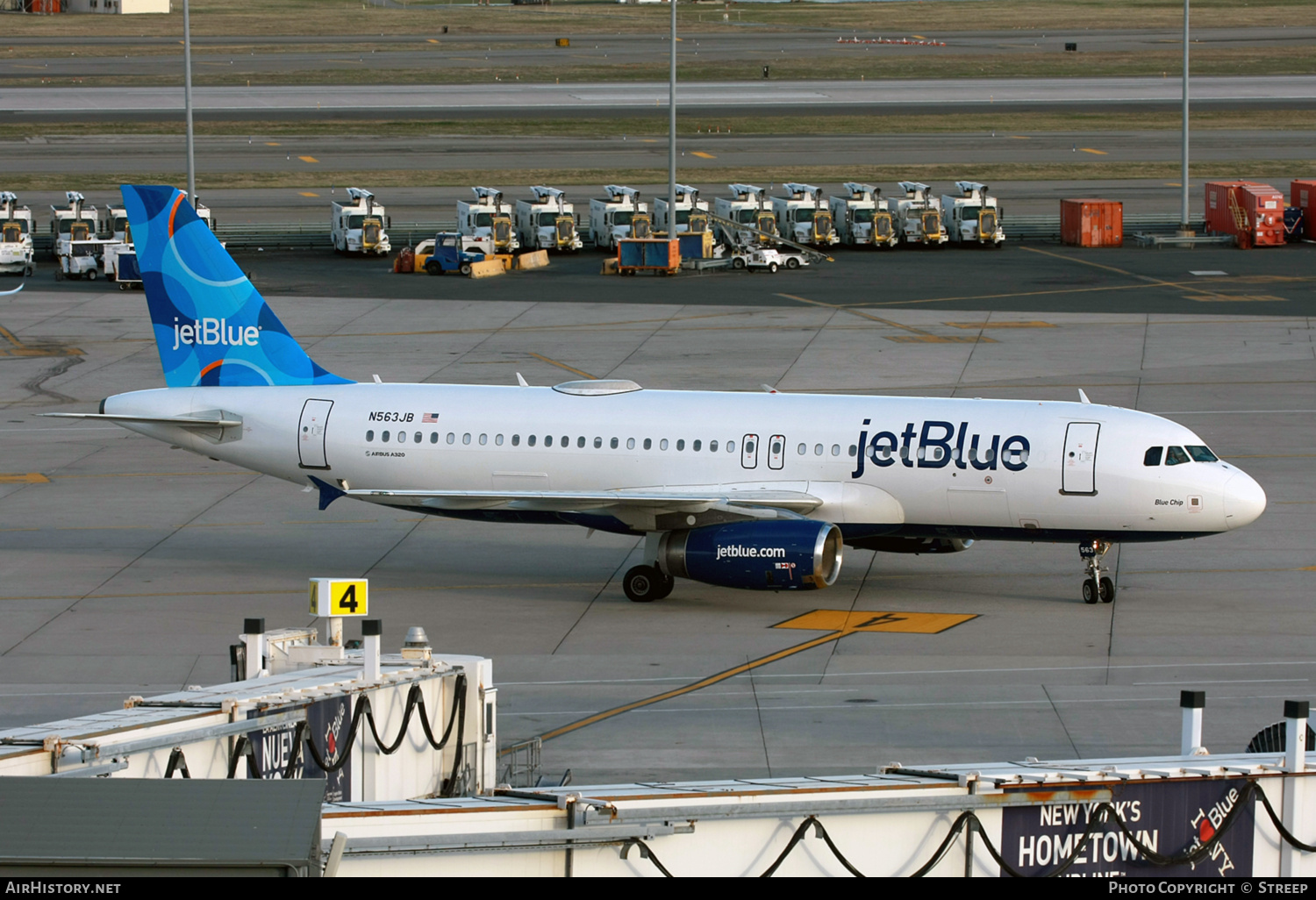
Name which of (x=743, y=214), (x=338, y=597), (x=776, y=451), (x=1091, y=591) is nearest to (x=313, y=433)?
(x=776, y=451)

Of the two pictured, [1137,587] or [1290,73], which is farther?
[1290,73]

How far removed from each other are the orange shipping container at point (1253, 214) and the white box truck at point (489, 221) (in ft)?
114

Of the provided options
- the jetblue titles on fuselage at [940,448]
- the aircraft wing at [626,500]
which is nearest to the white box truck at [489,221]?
the aircraft wing at [626,500]

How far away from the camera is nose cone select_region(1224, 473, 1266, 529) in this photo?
3447cm

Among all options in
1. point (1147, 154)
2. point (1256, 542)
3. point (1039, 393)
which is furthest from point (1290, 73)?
point (1256, 542)

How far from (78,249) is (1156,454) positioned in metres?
59.4

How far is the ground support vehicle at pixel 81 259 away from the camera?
81500 millimetres

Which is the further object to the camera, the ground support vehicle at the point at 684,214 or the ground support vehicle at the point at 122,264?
the ground support vehicle at the point at 684,214

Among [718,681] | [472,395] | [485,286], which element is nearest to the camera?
[718,681]

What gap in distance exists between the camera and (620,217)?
89812mm

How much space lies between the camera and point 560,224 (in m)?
89.2

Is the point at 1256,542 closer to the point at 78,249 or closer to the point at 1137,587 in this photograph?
the point at 1137,587

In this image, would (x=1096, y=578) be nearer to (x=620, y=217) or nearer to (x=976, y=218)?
(x=976, y=218)

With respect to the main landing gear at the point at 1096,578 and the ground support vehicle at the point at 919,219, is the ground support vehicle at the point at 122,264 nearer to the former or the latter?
the ground support vehicle at the point at 919,219
